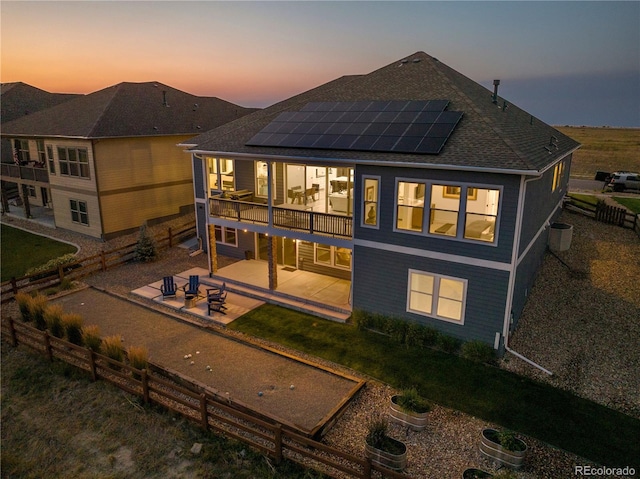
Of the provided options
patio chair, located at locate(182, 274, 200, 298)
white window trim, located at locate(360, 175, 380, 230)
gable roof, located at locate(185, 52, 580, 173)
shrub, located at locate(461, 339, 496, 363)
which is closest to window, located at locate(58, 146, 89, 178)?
→ gable roof, located at locate(185, 52, 580, 173)

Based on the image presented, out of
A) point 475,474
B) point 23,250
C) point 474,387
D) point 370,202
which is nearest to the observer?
point 475,474

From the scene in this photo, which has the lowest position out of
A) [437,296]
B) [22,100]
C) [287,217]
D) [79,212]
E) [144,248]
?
[144,248]

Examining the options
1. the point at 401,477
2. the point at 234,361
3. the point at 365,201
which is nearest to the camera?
the point at 401,477

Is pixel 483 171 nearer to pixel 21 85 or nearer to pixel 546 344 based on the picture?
pixel 546 344

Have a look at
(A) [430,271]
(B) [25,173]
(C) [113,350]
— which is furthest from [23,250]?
(A) [430,271]

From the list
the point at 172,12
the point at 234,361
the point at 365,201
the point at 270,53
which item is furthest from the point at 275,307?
the point at 270,53

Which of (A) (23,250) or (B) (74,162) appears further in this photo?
(B) (74,162)

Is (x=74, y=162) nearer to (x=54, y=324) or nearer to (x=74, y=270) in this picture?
(x=74, y=270)

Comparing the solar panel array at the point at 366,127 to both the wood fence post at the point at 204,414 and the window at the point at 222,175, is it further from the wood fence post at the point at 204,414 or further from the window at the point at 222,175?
the wood fence post at the point at 204,414
